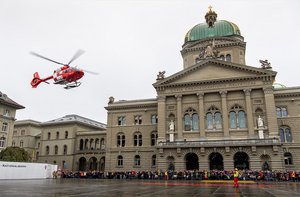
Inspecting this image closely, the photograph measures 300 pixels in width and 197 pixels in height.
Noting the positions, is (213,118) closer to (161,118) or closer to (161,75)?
(161,118)

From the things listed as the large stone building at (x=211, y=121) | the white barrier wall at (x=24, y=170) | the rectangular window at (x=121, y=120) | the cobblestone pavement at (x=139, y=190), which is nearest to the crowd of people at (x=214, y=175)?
the large stone building at (x=211, y=121)

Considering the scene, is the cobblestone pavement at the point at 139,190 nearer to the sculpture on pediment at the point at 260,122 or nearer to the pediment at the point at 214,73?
the sculpture on pediment at the point at 260,122

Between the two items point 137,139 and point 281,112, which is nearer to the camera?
point 281,112

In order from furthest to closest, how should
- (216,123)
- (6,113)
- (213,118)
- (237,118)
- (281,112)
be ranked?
(6,113), (213,118), (216,123), (281,112), (237,118)

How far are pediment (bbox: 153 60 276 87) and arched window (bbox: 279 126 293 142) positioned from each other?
9.49 metres

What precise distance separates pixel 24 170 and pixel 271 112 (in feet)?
132

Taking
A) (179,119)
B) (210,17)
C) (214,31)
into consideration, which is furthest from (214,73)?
(210,17)

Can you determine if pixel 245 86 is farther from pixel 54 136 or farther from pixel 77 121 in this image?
pixel 54 136

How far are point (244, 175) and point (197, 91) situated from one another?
16333 millimetres

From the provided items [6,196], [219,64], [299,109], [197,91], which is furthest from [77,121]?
[6,196]

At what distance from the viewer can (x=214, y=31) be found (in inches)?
2554

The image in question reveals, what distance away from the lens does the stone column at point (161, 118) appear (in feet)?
163

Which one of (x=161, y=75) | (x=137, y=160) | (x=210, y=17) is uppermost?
(x=210, y=17)

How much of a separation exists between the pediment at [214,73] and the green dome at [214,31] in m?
16.5
